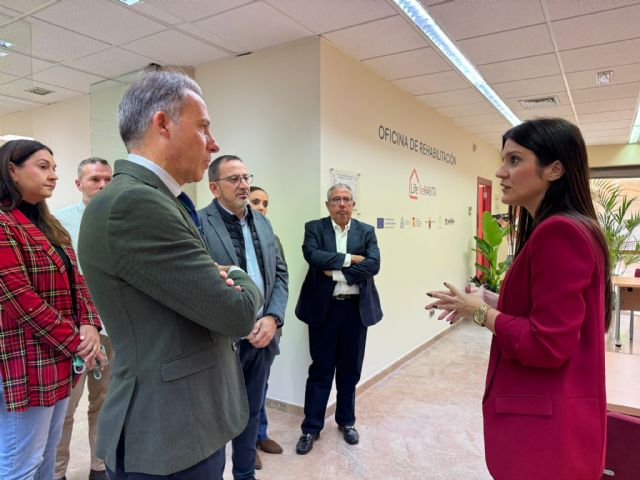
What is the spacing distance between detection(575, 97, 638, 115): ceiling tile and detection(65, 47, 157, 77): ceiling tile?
483cm

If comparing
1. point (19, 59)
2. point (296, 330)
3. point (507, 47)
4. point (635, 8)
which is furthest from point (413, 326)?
point (19, 59)

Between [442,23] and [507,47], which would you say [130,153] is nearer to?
[442,23]

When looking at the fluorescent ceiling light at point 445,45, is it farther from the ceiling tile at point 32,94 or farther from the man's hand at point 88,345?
the ceiling tile at point 32,94

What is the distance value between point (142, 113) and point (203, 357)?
595mm

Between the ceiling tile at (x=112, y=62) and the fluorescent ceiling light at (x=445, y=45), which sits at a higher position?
the fluorescent ceiling light at (x=445, y=45)

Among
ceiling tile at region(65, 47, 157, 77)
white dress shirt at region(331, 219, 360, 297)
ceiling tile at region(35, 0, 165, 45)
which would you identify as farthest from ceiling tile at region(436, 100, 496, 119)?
ceiling tile at region(35, 0, 165, 45)

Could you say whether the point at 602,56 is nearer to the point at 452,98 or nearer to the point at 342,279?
the point at 452,98

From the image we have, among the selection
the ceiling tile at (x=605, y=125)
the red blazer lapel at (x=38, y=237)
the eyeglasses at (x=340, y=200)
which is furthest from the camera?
the ceiling tile at (x=605, y=125)

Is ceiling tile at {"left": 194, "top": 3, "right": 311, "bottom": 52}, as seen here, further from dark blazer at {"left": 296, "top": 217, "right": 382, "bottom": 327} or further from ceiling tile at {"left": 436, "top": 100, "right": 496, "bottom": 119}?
ceiling tile at {"left": 436, "top": 100, "right": 496, "bottom": 119}

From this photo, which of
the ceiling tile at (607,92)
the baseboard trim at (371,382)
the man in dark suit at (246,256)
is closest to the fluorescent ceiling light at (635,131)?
the ceiling tile at (607,92)

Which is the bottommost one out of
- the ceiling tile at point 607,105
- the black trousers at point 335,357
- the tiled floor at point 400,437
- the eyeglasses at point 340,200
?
the tiled floor at point 400,437

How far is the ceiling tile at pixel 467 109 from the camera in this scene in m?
5.01

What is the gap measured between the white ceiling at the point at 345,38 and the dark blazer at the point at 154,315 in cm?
215

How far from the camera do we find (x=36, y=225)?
1.83 m
